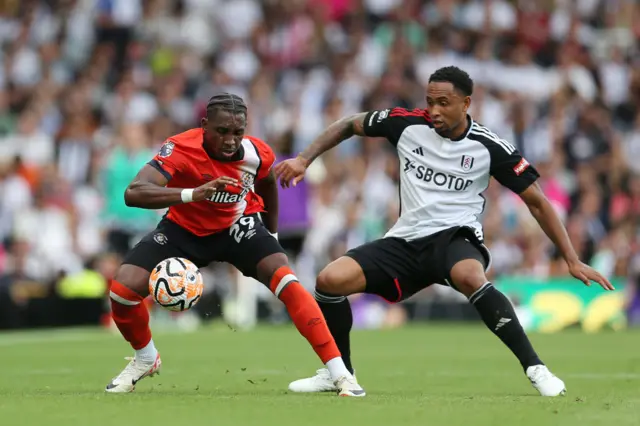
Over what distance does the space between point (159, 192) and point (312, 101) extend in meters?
13.2

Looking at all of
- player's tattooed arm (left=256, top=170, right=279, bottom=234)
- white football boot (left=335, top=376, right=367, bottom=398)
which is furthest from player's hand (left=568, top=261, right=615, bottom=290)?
player's tattooed arm (left=256, top=170, right=279, bottom=234)

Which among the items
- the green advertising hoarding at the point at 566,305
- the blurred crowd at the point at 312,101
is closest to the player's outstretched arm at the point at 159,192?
the blurred crowd at the point at 312,101

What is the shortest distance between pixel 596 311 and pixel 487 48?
5.94 m

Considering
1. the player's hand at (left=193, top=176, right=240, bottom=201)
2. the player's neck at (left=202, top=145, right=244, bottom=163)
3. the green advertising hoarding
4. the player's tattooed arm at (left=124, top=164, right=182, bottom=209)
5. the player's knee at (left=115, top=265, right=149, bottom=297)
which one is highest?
the player's neck at (left=202, top=145, right=244, bottom=163)

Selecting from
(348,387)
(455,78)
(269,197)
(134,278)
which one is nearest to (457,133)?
(455,78)

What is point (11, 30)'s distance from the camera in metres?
23.3

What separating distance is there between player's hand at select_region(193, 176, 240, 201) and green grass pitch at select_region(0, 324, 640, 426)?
1.29 m

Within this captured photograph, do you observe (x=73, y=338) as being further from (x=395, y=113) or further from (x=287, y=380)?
(x=395, y=113)

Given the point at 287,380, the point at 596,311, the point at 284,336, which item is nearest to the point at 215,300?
the point at 284,336

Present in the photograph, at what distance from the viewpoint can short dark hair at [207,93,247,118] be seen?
8.59 m

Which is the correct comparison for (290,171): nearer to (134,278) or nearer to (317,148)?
(317,148)

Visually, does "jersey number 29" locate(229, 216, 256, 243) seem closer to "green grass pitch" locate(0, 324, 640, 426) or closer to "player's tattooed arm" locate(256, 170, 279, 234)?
"player's tattooed arm" locate(256, 170, 279, 234)

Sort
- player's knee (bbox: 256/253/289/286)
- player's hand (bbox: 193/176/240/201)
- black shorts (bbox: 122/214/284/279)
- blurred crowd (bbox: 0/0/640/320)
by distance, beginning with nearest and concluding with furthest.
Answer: player's hand (bbox: 193/176/240/201) → player's knee (bbox: 256/253/289/286) → black shorts (bbox: 122/214/284/279) → blurred crowd (bbox: 0/0/640/320)

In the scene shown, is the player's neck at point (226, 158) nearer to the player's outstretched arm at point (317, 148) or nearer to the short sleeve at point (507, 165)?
the player's outstretched arm at point (317, 148)
